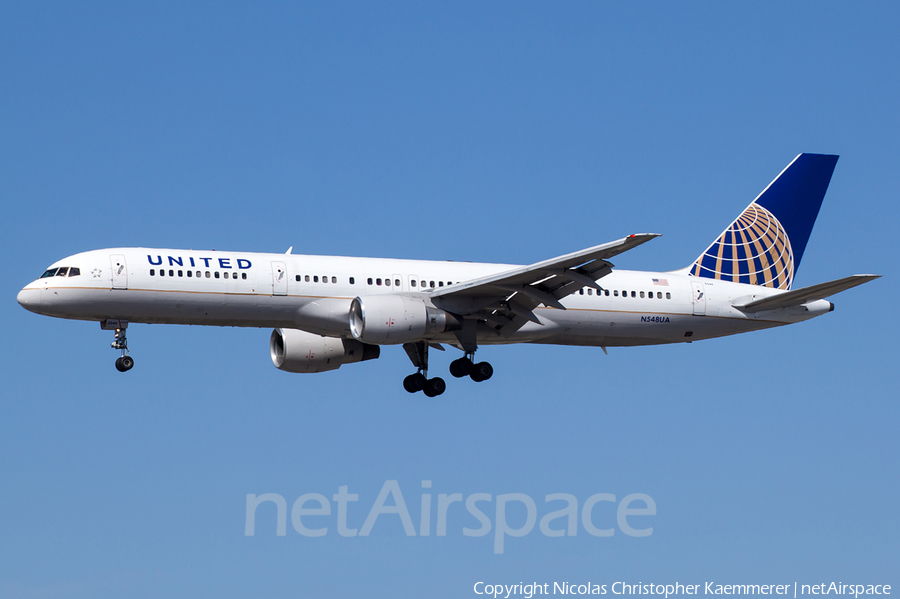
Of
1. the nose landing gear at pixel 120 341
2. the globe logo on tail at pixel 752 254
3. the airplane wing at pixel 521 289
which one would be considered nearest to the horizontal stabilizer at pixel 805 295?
the globe logo on tail at pixel 752 254

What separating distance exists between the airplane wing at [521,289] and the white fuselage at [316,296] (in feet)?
2.84

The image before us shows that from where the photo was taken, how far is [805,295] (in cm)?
4019

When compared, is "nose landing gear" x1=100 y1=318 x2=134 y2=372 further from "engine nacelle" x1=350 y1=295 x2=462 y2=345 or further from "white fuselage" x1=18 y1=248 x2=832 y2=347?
"engine nacelle" x1=350 y1=295 x2=462 y2=345

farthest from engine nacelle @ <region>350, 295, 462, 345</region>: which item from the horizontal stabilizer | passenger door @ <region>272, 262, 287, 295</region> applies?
the horizontal stabilizer

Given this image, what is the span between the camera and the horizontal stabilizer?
36.5 metres

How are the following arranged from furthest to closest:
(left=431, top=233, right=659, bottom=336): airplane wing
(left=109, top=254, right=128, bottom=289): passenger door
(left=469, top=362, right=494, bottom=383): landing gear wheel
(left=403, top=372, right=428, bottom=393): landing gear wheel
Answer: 1. (left=403, top=372, right=428, bottom=393): landing gear wheel
2. (left=469, top=362, right=494, bottom=383): landing gear wheel
3. (left=109, top=254, right=128, bottom=289): passenger door
4. (left=431, top=233, right=659, bottom=336): airplane wing

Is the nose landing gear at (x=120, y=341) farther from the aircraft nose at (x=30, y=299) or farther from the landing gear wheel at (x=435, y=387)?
the landing gear wheel at (x=435, y=387)

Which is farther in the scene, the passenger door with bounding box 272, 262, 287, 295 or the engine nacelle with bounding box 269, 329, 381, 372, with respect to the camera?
the engine nacelle with bounding box 269, 329, 381, 372

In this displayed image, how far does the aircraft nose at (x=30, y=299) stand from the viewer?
120 feet

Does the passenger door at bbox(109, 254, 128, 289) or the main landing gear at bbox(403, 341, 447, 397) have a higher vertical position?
the passenger door at bbox(109, 254, 128, 289)

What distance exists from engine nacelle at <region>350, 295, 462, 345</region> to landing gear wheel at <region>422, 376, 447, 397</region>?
3525mm

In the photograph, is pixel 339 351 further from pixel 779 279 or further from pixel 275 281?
pixel 779 279

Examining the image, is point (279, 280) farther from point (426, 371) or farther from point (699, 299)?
point (699, 299)

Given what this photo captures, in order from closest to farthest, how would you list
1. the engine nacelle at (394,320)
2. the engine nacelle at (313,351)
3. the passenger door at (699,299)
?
the engine nacelle at (394,320) < the engine nacelle at (313,351) < the passenger door at (699,299)
